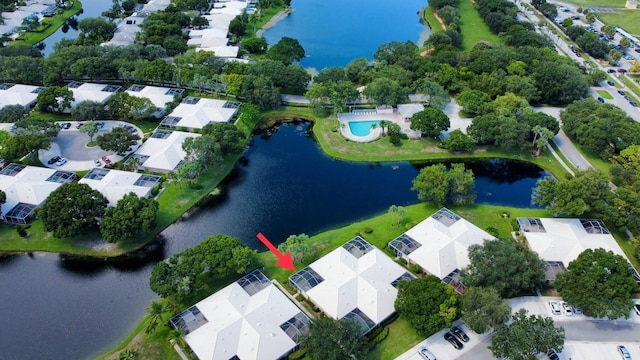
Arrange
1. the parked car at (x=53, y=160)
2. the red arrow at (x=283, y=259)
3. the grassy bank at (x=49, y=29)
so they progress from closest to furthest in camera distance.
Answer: the red arrow at (x=283, y=259)
the parked car at (x=53, y=160)
the grassy bank at (x=49, y=29)

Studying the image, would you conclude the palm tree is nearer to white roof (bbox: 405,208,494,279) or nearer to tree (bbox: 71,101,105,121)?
white roof (bbox: 405,208,494,279)

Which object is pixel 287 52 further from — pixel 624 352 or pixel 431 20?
pixel 624 352

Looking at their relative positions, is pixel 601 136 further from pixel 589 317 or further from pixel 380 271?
pixel 380 271

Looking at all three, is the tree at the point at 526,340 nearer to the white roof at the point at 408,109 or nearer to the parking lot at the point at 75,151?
the white roof at the point at 408,109

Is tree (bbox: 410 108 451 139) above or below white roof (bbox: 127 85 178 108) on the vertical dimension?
above

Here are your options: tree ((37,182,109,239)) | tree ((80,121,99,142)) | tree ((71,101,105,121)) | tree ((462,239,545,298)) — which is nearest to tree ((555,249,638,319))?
tree ((462,239,545,298))

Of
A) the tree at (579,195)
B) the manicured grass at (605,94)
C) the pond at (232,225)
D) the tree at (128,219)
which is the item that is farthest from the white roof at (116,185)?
the manicured grass at (605,94)
